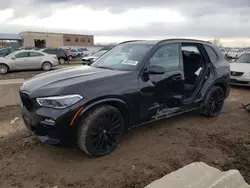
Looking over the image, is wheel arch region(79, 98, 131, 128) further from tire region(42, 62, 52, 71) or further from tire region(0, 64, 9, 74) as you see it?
tire region(42, 62, 52, 71)

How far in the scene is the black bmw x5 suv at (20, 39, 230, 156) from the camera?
3199 millimetres

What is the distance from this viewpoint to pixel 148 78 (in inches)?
155

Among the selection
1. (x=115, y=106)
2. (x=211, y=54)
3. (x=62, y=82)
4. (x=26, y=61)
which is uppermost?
(x=211, y=54)

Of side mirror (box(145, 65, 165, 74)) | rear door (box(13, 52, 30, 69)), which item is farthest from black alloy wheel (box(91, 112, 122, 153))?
rear door (box(13, 52, 30, 69))

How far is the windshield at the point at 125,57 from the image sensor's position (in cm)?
402

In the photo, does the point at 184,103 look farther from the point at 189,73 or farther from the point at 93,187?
the point at 93,187

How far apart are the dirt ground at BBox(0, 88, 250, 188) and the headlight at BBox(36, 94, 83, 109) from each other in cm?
88

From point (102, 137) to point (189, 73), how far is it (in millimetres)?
2675

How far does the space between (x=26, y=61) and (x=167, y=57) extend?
14093 millimetres

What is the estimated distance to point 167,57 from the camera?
435 cm

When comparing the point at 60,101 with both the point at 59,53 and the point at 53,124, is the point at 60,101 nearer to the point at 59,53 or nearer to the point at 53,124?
the point at 53,124

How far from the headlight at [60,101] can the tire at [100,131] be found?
304mm

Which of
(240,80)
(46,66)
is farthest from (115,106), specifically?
(46,66)

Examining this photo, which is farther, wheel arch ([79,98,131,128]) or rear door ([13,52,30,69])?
rear door ([13,52,30,69])
